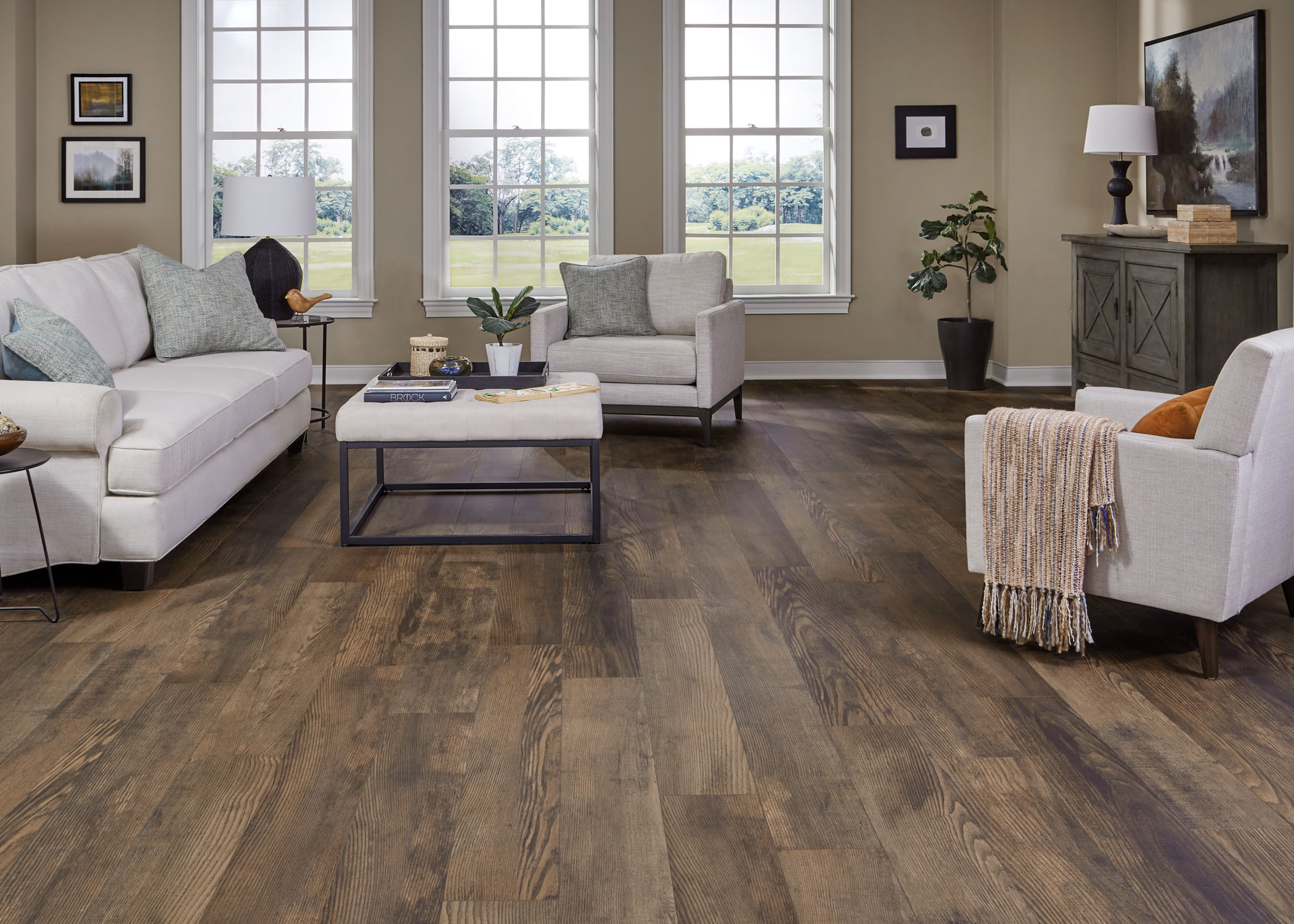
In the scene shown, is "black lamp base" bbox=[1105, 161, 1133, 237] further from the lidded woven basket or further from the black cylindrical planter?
the lidded woven basket

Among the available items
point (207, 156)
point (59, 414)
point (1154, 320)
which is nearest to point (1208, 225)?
point (1154, 320)

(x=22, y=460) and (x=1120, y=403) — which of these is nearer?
(x=22, y=460)

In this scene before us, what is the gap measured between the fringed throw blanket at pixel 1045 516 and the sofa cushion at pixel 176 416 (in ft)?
7.51

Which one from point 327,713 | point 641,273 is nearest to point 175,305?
point 641,273

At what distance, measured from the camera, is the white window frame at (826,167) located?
776cm

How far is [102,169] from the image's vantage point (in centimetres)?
770

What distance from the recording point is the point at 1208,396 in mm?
2863

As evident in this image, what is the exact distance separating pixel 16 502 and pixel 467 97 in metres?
5.17

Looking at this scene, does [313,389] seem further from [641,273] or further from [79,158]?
[641,273]

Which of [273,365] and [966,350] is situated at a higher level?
[966,350]

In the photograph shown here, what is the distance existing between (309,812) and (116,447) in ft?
5.61

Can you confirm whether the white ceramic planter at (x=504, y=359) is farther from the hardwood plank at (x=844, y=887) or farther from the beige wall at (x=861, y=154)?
the beige wall at (x=861, y=154)

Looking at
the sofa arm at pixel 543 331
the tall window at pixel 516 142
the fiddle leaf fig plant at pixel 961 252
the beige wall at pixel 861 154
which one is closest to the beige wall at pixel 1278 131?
the beige wall at pixel 861 154

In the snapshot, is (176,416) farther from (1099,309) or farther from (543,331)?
(1099,309)
